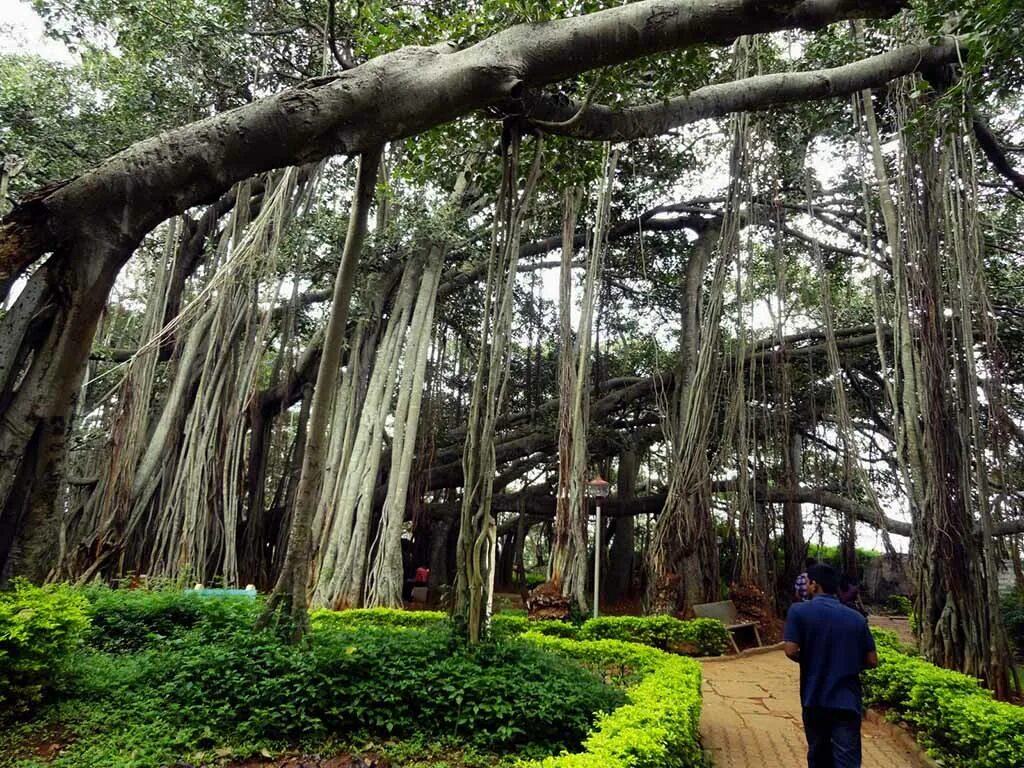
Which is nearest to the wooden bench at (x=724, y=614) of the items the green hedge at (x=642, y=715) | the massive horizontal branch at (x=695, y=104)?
the green hedge at (x=642, y=715)

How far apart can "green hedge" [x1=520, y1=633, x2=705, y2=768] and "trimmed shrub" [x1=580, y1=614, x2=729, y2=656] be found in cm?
126

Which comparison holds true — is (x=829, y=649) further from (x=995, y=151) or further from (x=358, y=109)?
(x=995, y=151)

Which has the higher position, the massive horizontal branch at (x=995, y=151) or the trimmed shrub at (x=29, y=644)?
the massive horizontal branch at (x=995, y=151)

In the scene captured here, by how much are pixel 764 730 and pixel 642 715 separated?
5.68 feet

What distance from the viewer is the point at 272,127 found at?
2.22m

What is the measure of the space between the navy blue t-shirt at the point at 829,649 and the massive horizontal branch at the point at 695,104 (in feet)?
7.82

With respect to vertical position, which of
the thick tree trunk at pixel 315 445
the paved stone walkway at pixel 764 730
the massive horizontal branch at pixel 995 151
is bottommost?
the paved stone walkway at pixel 764 730

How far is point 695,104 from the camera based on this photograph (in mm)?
3285

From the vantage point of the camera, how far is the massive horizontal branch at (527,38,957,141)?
123 inches

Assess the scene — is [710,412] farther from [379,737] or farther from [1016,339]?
[379,737]

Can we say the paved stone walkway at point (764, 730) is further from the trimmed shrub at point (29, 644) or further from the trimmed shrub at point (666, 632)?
the trimmed shrub at point (29, 644)

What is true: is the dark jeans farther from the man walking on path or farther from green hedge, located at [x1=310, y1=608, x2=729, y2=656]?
green hedge, located at [x1=310, y1=608, x2=729, y2=656]

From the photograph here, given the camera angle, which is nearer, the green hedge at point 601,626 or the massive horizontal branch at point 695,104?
the massive horizontal branch at point 695,104

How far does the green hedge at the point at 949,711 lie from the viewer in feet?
8.23
